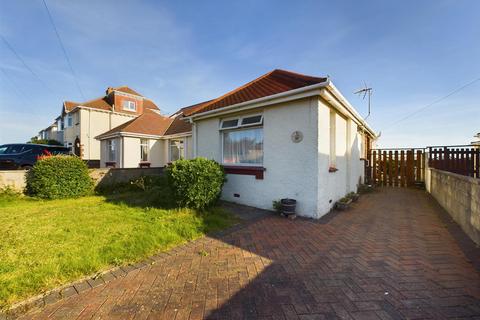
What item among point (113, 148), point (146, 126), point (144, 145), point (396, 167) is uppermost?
point (146, 126)

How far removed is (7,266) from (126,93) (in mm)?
25230

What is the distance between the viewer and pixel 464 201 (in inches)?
172

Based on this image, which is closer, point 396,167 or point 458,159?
point 458,159

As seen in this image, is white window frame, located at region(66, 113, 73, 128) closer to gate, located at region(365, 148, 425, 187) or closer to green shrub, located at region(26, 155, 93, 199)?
green shrub, located at region(26, 155, 93, 199)

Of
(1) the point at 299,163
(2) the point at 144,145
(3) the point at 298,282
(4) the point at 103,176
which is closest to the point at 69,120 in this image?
(2) the point at 144,145

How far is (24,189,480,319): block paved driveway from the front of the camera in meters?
2.14

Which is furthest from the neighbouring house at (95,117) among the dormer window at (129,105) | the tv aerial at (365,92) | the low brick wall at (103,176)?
the tv aerial at (365,92)

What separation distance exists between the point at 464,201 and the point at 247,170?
201 inches

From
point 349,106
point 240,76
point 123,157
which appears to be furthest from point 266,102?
point 123,157

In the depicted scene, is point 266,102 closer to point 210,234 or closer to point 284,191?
point 284,191

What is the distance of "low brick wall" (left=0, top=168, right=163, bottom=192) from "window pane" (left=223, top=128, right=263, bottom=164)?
5655 mm

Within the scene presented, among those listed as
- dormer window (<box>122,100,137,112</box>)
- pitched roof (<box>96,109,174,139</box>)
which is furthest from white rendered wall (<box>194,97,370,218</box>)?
dormer window (<box>122,100,137,112</box>)

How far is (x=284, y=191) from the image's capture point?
580cm

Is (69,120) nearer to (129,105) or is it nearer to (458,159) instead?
(129,105)
